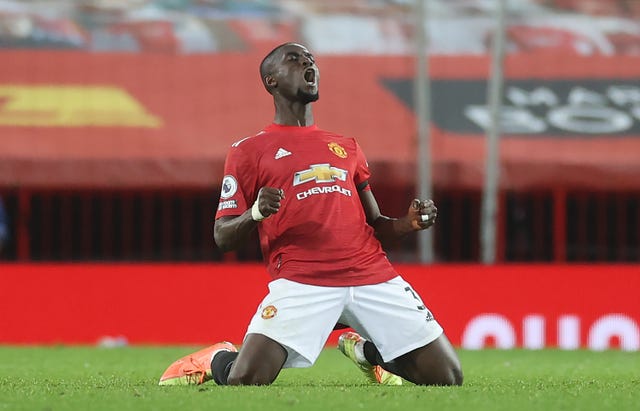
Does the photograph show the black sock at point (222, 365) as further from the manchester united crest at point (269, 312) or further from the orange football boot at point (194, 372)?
the manchester united crest at point (269, 312)

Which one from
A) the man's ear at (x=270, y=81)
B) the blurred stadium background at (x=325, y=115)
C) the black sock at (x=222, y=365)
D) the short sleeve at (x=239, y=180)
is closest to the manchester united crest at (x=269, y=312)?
the black sock at (x=222, y=365)

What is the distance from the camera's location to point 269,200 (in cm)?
721

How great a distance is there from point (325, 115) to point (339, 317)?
31.3 ft

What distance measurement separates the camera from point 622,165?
54.7 feet

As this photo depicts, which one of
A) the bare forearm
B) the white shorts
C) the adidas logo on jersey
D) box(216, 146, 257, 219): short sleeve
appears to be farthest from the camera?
the adidas logo on jersey

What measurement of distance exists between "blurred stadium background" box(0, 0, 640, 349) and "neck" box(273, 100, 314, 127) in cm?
851

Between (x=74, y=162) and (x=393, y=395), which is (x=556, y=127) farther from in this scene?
(x=393, y=395)

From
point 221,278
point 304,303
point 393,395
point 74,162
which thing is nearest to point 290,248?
point 304,303

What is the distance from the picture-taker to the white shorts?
7.63 m

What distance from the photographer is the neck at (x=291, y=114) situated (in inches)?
317

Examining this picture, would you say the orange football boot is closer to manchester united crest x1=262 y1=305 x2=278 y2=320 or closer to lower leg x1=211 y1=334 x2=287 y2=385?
lower leg x1=211 y1=334 x2=287 y2=385

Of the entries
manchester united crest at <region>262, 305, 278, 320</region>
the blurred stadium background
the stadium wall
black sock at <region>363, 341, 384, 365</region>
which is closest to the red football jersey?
manchester united crest at <region>262, 305, 278, 320</region>

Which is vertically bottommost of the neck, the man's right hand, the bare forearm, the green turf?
the green turf

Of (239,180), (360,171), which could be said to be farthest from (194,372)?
(360,171)
